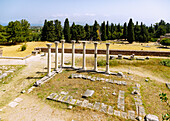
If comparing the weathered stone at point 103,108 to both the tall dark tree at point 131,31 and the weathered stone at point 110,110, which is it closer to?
the weathered stone at point 110,110

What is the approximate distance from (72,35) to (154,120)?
4476cm

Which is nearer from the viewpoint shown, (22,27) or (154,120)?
(154,120)

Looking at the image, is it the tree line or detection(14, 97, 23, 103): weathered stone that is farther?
the tree line

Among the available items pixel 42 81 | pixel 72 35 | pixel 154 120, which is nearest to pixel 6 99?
pixel 42 81

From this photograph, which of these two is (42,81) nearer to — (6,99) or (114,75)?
(6,99)

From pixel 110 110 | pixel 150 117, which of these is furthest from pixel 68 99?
pixel 150 117

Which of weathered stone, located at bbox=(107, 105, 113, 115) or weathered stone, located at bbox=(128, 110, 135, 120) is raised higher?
weathered stone, located at bbox=(107, 105, 113, 115)

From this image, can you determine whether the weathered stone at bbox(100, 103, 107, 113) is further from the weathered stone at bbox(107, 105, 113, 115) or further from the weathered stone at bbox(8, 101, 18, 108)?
the weathered stone at bbox(8, 101, 18, 108)

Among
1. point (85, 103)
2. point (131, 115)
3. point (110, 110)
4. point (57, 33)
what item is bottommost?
point (131, 115)

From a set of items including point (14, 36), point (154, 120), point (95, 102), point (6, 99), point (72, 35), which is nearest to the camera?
point (154, 120)

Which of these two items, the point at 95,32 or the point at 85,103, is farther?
the point at 95,32

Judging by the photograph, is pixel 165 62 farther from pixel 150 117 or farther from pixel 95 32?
pixel 95 32

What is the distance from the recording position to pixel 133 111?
27.8 ft

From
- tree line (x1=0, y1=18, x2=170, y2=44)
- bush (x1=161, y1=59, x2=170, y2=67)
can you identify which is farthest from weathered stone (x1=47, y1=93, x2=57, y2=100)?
tree line (x1=0, y1=18, x2=170, y2=44)
